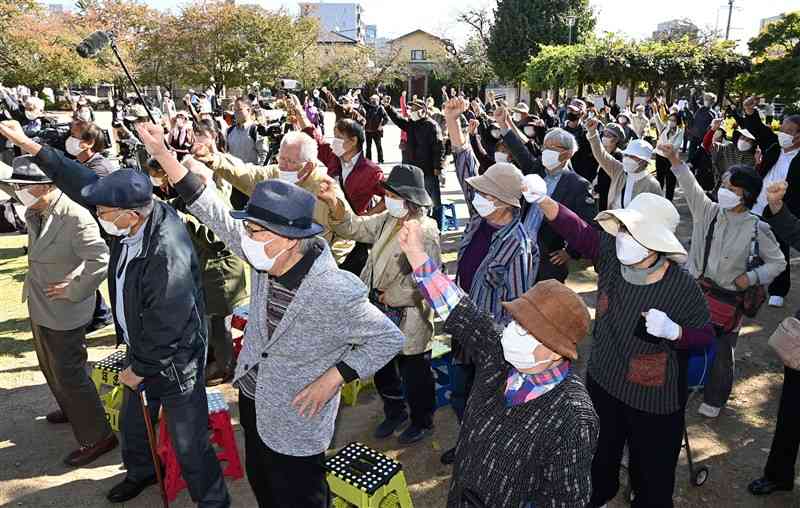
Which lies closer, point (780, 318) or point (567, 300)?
point (567, 300)

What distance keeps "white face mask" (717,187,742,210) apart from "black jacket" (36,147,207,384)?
354 centimetres

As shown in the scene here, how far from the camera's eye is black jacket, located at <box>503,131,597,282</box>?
496 cm

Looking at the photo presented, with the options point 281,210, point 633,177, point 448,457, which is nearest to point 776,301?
point 633,177

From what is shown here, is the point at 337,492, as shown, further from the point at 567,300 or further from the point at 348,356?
the point at 567,300

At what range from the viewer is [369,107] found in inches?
574

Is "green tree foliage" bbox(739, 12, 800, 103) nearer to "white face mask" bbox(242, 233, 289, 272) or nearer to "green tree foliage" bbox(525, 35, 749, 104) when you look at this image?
"green tree foliage" bbox(525, 35, 749, 104)

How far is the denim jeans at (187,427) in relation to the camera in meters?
3.34

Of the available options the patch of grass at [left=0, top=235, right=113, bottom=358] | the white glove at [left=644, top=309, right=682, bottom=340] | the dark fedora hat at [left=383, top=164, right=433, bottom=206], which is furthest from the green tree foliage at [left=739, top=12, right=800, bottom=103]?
the patch of grass at [left=0, top=235, right=113, bottom=358]

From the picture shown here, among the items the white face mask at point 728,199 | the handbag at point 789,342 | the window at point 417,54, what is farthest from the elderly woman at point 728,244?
the window at point 417,54

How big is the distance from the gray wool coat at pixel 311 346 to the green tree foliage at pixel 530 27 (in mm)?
41660

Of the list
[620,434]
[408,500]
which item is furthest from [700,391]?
[408,500]

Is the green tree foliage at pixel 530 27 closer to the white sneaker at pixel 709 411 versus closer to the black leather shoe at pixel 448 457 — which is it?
the white sneaker at pixel 709 411

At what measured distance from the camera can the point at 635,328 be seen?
3041mm

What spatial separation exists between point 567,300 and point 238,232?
5.98ft
